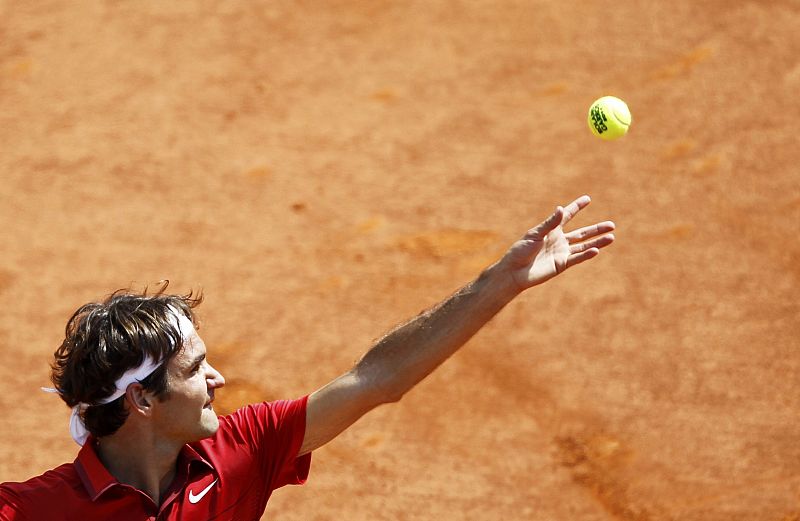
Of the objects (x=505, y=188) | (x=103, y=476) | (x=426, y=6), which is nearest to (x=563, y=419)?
(x=505, y=188)

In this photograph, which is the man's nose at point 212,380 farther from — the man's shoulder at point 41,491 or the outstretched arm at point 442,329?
the man's shoulder at point 41,491

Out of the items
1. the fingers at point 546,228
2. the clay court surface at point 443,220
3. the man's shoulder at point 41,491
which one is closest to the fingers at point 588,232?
the fingers at point 546,228

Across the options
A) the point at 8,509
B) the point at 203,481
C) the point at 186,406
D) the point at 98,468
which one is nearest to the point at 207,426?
the point at 186,406

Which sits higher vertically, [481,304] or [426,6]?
[426,6]

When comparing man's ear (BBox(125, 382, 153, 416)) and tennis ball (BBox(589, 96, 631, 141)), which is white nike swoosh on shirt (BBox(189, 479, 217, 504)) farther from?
tennis ball (BBox(589, 96, 631, 141))

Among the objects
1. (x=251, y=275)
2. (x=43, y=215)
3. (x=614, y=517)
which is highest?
(x=43, y=215)

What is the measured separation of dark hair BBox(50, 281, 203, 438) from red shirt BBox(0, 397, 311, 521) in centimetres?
A: 15

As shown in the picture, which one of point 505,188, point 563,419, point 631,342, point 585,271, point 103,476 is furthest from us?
point 505,188

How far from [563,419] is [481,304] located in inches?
116

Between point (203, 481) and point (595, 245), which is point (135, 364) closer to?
point (203, 481)

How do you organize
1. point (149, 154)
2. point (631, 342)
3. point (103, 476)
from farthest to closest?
point (149, 154) → point (631, 342) → point (103, 476)

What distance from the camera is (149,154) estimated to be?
8797 mm

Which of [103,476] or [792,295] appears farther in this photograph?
[792,295]

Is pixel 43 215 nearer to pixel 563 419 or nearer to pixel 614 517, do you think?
pixel 563 419
